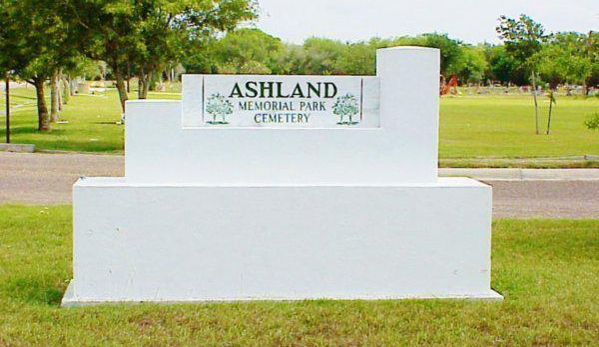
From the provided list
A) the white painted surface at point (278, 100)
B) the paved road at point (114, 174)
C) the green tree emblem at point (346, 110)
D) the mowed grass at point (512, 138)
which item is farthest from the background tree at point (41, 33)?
the green tree emblem at point (346, 110)

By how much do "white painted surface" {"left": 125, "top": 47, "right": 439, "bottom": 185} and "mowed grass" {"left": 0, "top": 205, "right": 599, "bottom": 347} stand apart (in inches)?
40.5

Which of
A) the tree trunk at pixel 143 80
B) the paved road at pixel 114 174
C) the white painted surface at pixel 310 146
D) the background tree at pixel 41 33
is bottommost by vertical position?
the paved road at pixel 114 174

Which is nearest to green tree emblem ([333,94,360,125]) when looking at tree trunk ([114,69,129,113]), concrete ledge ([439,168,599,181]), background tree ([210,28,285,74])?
concrete ledge ([439,168,599,181])

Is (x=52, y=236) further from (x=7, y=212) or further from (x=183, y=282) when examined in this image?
(x=183, y=282)

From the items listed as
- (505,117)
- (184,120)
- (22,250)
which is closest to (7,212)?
(22,250)

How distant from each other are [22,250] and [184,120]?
2844 millimetres

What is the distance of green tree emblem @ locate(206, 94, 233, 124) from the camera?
7.45 meters

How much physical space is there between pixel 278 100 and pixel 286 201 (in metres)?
0.85

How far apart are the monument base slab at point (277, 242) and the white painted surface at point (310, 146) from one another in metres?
0.25

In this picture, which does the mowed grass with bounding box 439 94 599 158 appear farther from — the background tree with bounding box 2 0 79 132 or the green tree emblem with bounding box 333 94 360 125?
the green tree emblem with bounding box 333 94 360 125

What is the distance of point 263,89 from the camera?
7.50 m

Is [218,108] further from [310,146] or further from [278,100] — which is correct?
[310,146]

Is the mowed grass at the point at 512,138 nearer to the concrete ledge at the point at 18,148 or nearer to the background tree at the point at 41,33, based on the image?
the background tree at the point at 41,33

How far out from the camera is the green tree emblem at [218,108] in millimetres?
7445
